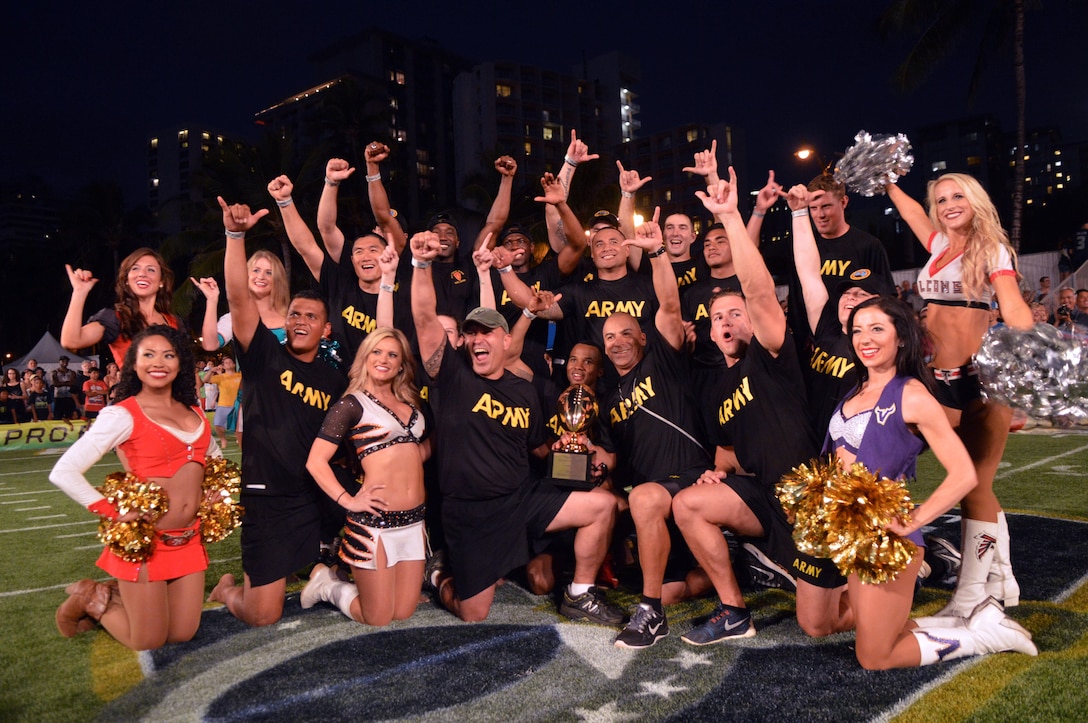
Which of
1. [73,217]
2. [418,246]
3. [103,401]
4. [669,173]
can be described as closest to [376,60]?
[669,173]

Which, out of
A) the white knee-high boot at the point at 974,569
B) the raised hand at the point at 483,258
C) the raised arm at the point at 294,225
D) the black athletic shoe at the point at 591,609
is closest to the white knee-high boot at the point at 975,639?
the white knee-high boot at the point at 974,569

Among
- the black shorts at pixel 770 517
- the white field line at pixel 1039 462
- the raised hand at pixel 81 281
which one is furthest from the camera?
the white field line at pixel 1039 462

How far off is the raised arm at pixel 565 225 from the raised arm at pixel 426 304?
162 cm

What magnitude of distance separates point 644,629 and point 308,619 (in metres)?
2.07

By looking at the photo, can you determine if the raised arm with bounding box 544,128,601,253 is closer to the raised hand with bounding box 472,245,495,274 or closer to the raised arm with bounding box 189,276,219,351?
the raised hand with bounding box 472,245,495,274

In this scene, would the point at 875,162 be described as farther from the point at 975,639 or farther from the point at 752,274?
the point at 975,639

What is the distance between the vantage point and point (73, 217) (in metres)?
45.5

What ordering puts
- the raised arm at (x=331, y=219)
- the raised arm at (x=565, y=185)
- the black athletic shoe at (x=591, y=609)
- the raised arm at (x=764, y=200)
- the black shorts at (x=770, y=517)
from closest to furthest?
the black shorts at (x=770, y=517), the black athletic shoe at (x=591, y=609), the raised arm at (x=764, y=200), the raised arm at (x=331, y=219), the raised arm at (x=565, y=185)

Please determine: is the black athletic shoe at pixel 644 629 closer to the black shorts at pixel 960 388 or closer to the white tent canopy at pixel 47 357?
the black shorts at pixel 960 388

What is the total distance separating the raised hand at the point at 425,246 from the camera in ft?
15.6

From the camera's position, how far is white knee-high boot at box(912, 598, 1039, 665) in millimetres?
3498

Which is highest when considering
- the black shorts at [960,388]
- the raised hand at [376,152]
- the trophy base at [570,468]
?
the raised hand at [376,152]

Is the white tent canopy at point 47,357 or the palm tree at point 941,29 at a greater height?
the palm tree at point 941,29

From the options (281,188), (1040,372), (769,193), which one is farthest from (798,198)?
(281,188)
